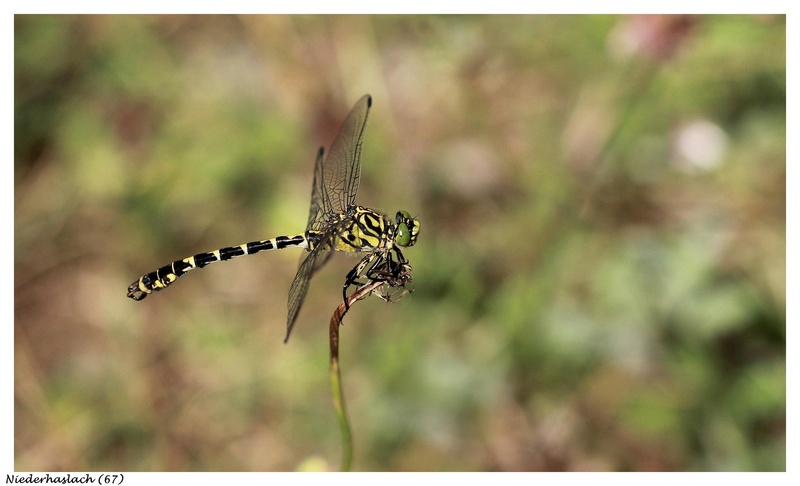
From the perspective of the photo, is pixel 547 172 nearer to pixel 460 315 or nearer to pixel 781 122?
pixel 460 315

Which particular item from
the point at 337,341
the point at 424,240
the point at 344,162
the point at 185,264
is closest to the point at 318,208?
the point at 344,162

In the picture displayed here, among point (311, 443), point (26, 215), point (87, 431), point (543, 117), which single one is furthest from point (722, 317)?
point (26, 215)

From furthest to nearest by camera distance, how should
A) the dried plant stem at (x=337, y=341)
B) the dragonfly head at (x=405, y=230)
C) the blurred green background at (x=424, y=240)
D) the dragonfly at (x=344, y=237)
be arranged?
the blurred green background at (x=424, y=240), the dragonfly head at (x=405, y=230), the dragonfly at (x=344, y=237), the dried plant stem at (x=337, y=341)

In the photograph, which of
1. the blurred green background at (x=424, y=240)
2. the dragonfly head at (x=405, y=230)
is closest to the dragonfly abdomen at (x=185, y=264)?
the dragonfly head at (x=405, y=230)

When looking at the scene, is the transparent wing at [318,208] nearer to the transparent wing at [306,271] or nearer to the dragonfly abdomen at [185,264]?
the dragonfly abdomen at [185,264]

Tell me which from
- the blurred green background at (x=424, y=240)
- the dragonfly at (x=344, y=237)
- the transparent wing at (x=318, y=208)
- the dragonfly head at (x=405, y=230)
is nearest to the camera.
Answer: the dragonfly at (x=344, y=237)

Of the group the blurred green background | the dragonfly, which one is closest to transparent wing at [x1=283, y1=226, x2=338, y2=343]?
the dragonfly
